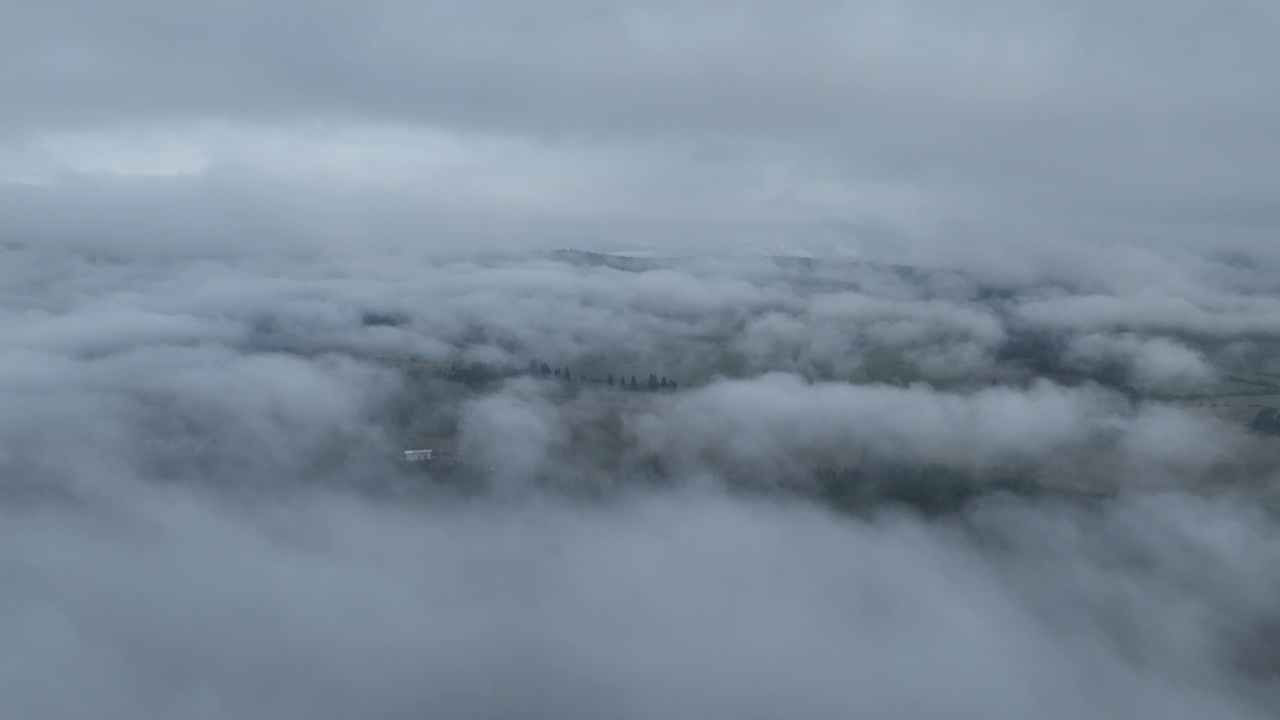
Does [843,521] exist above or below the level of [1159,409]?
below

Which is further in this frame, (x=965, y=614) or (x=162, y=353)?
(x=162, y=353)

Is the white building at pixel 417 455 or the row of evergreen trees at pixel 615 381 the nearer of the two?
the white building at pixel 417 455

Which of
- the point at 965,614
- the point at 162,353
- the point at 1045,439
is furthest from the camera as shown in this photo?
the point at 162,353

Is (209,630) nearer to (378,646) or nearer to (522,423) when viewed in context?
(378,646)

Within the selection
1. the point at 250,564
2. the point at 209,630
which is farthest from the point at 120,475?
the point at 209,630

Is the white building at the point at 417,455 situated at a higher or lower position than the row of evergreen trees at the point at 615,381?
lower

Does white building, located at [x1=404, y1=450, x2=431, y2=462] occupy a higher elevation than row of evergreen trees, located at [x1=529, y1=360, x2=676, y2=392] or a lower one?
lower

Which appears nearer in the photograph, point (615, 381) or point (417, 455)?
point (417, 455)

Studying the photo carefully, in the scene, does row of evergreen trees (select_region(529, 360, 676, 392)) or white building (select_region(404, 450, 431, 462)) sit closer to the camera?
white building (select_region(404, 450, 431, 462))
